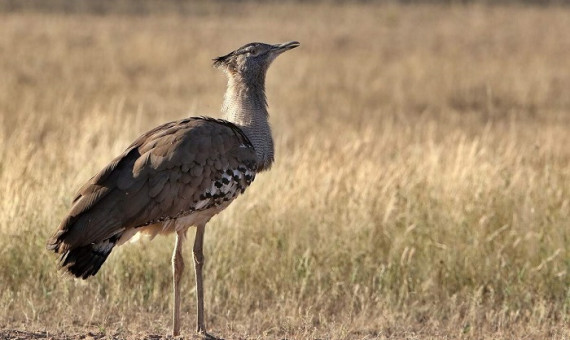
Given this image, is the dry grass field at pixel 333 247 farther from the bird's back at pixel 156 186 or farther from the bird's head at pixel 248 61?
the bird's head at pixel 248 61

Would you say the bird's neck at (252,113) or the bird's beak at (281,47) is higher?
the bird's beak at (281,47)

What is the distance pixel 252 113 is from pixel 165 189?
2.64ft

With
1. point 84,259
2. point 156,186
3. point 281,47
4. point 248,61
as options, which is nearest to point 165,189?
point 156,186

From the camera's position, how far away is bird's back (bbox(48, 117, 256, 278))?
14.5 ft

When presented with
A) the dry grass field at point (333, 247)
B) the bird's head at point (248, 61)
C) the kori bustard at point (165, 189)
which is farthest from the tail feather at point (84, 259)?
the bird's head at point (248, 61)

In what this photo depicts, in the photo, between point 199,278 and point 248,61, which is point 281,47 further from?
point 199,278

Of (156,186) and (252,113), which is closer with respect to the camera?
(156,186)

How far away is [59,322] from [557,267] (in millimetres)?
3054

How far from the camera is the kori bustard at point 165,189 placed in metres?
4.42

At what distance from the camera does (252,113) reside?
513cm

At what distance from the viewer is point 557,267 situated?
20.1ft

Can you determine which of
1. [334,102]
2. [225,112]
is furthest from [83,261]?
[334,102]

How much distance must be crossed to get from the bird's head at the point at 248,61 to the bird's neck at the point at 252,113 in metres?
0.04

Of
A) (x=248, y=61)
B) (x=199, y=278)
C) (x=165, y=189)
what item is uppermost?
(x=248, y=61)
